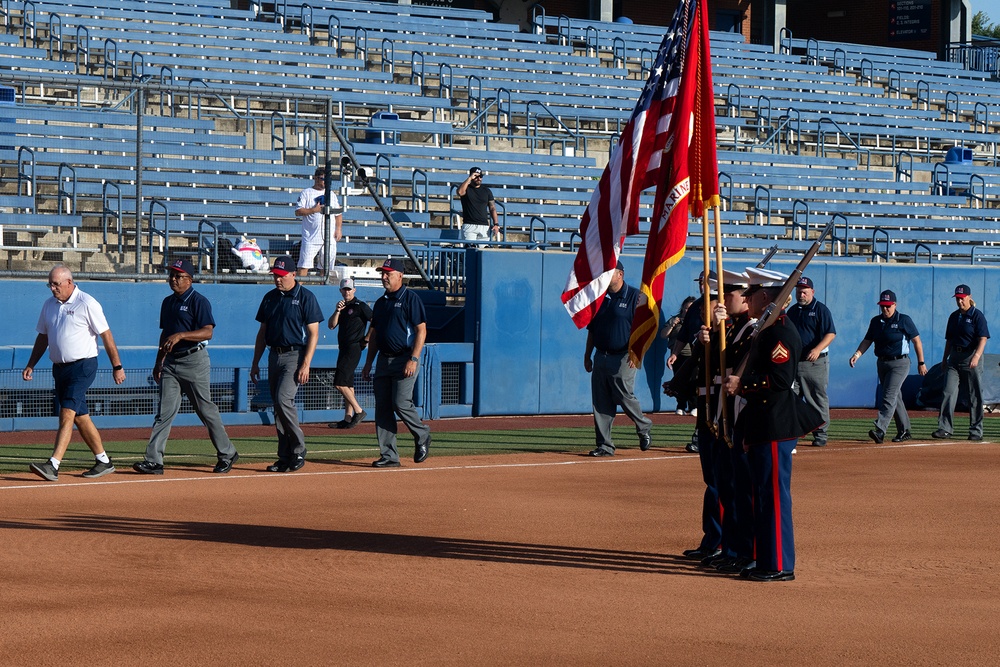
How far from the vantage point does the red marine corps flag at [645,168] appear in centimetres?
860

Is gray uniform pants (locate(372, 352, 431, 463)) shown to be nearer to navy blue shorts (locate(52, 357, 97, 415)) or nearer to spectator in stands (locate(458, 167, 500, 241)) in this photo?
navy blue shorts (locate(52, 357, 97, 415))

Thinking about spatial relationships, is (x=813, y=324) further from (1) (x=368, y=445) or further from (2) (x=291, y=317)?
(2) (x=291, y=317)

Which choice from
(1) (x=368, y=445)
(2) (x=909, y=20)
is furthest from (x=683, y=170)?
(2) (x=909, y=20)

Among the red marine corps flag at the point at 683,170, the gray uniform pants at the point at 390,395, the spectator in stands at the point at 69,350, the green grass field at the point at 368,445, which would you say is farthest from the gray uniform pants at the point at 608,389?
the red marine corps flag at the point at 683,170

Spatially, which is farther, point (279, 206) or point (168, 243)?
point (279, 206)

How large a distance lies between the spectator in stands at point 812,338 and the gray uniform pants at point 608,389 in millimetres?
1905

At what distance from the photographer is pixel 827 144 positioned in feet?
109

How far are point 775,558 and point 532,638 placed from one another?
1.96 meters

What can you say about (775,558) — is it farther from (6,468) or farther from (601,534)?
(6,468)

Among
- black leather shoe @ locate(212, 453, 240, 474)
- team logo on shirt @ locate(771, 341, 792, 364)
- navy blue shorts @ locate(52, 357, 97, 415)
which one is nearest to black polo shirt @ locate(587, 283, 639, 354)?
black leather shoe @ locate(212, 453, 240, 474)

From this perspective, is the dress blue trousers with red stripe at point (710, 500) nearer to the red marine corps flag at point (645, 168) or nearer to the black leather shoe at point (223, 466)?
the red marine corps flag at point (645, 168)

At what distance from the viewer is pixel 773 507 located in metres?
7.69

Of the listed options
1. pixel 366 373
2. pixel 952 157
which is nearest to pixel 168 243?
pixel 366 373

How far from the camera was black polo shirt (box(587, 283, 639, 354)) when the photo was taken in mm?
14242
